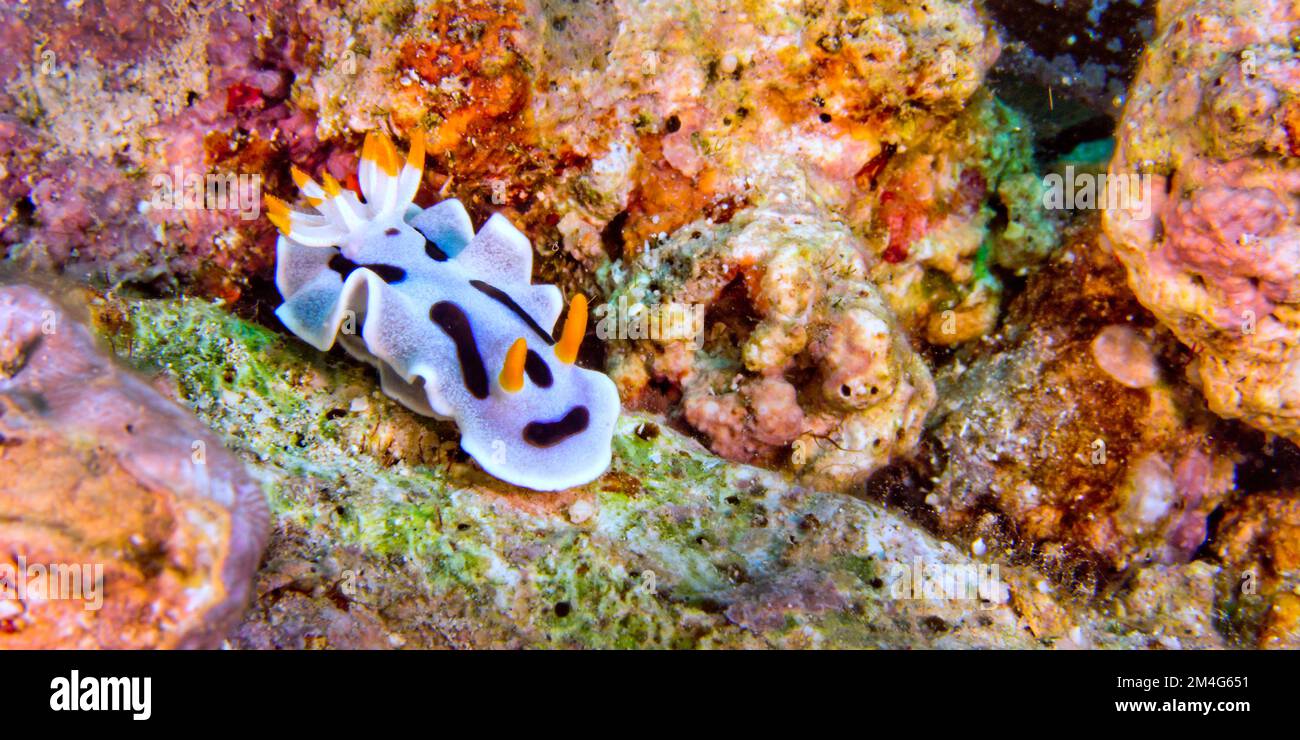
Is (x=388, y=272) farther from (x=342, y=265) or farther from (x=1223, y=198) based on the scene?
(x=1223, y=198)

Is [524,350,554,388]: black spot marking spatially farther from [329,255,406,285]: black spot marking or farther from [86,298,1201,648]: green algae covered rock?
[329,255,406,285]: black spot marking

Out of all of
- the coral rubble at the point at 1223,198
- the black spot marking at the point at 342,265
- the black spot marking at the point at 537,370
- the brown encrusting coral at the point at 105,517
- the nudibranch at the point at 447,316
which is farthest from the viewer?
the black spot marking at the point at 342,265

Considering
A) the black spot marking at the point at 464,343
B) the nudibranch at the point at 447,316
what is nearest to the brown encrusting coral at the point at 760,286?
the nudibranch at the point at 447,316

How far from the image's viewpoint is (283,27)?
3639mm

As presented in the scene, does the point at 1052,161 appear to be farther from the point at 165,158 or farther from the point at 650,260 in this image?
the point at 165,158

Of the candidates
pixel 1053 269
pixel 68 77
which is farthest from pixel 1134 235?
pixel 68 77

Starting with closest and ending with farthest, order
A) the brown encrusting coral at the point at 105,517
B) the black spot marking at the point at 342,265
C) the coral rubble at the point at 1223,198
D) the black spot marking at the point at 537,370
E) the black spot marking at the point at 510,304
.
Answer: the brown encrusting coral at the point at 105,517 < the coral rubble at the point at 1223,198 < the black spot marking at the point at 537,370 < the black spot marking at the point at 510,304 < the black spot marking at the point at 342,265

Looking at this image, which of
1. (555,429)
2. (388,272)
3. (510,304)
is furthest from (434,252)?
(555,429)

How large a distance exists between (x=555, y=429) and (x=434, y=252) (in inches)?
52.1

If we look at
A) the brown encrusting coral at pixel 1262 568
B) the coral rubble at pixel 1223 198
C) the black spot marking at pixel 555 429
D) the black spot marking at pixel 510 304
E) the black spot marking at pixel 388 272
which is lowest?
the brown encrusting coral at pixel 1262 568

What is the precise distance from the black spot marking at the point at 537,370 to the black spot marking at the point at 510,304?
156 millimetres

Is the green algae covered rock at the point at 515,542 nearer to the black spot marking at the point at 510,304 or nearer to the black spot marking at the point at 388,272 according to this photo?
the black spot marking at the point at 388,272

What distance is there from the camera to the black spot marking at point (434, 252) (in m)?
3.64
